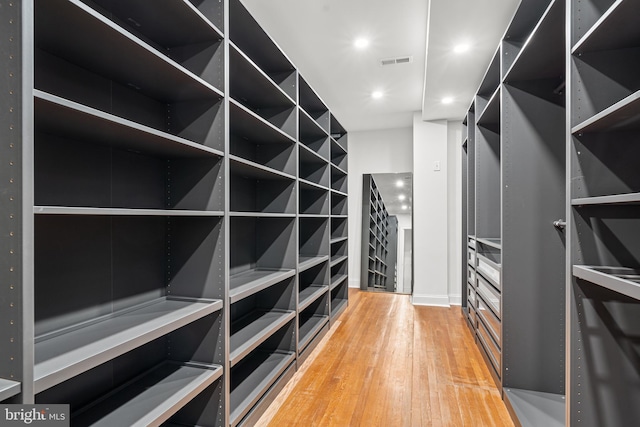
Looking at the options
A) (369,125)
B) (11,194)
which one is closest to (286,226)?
(11,194)

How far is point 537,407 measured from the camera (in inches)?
76.2

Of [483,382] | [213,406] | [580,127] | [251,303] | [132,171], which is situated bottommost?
[483,382]

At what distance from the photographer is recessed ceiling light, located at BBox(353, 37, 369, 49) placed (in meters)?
2.80

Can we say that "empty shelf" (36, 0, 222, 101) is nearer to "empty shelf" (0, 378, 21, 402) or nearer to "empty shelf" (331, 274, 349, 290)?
"empty shelf" (0, 378, 21, 402)

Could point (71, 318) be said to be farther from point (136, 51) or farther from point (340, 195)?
point (340, 195)

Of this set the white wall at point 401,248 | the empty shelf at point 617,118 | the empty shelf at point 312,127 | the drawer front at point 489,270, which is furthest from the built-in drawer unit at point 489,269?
the white wall at point 401,248

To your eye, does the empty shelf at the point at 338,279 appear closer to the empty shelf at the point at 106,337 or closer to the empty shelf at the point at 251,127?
the empty shelf at the point at 251,127

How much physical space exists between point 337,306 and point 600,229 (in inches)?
126

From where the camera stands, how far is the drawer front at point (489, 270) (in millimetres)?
2414

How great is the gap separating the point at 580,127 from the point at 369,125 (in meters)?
4.17

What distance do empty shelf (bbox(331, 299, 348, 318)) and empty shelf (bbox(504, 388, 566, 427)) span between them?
6.67 feet

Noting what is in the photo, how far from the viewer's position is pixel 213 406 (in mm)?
1603

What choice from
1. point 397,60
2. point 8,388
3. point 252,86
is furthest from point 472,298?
point 8,388

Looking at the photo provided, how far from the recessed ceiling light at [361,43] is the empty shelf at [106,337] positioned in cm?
247
